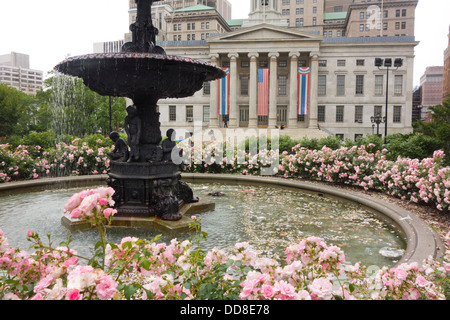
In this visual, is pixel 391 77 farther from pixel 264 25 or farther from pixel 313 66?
pixel 264 25

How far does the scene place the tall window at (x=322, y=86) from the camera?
173 feet

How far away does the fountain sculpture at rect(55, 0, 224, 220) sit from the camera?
6.05m

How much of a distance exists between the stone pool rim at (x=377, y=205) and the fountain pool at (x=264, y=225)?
19 centimetres

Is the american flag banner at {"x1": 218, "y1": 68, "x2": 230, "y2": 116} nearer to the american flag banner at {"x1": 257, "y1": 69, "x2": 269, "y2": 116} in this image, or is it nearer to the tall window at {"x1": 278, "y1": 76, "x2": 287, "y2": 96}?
the american flag banner at {"x1": 257, "y1": 69, "x2": 269, "y2": 116}

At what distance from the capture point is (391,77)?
51344mm

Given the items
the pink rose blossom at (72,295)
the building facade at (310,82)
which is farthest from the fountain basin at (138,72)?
the building facade at (310,82)

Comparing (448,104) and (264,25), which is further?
(264,25)

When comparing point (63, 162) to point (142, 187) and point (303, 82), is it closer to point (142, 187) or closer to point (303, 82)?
point (142, 187)

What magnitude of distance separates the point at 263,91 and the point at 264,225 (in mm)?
42019

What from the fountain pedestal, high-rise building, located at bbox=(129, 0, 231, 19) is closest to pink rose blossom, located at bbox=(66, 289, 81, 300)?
the fountain pedestal

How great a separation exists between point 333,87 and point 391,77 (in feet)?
27.7

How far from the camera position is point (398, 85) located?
51594 millimetres

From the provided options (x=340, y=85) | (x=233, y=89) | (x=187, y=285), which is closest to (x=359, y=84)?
(x=340, y=85)
